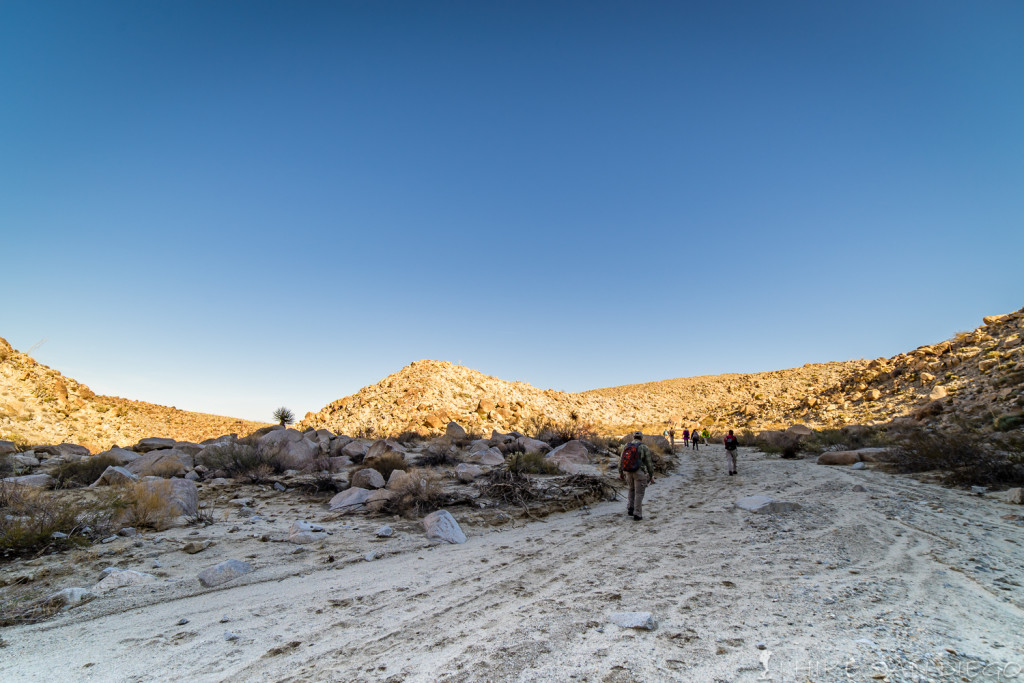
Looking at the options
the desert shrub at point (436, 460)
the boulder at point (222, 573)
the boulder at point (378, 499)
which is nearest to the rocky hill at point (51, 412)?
the desert shrub at point (436, 460)

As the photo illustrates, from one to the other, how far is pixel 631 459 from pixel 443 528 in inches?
149

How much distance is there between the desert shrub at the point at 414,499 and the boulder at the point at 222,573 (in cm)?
299

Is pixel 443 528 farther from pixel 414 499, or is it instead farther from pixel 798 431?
pixel 798 431

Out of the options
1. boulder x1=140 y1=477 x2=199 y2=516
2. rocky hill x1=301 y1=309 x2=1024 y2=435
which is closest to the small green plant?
rocky hill x1=301 y1=309 x2=1024 y2=435

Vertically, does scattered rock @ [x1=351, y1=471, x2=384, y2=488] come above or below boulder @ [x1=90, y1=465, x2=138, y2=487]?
below

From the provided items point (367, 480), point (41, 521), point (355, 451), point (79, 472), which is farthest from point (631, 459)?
point (79, 472)

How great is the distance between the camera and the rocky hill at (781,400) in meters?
19.8

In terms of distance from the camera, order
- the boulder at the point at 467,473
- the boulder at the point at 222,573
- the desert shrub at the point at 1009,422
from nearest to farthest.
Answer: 1. the boulder at the point at 222,573
2. the boulder at the point at 467,473
3. the desert shrub at the point at 1009,422

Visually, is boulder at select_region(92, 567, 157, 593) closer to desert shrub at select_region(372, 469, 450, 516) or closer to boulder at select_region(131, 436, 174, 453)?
desert shrub at select_region(372, 469, 450, 516)

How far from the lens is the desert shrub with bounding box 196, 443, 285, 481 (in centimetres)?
1084

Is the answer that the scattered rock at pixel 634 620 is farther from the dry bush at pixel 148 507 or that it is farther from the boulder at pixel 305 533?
the dry bush at pixel 148 507

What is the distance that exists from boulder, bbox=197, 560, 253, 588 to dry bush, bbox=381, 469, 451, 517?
2.99m

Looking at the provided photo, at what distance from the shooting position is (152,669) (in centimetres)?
335

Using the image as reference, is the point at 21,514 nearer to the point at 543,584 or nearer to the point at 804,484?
the point at 543,584
